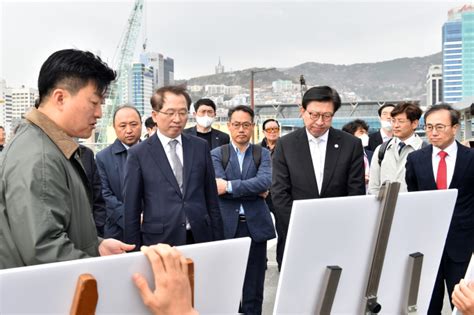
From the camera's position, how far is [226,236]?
3.84 metres

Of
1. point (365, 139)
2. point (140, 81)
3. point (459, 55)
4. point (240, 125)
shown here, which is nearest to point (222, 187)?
point (240, 125)

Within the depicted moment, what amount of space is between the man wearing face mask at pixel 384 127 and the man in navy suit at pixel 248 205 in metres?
2.84

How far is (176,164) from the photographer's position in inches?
126

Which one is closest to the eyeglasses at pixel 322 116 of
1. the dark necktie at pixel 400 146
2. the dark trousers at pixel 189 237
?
the dark trousers at pixel 189 237

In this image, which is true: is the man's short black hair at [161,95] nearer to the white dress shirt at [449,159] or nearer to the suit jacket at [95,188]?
the suit jacket at [95,188]

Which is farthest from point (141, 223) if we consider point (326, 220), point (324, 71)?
point (324, 71)

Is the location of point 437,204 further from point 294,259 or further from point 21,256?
point 21,256

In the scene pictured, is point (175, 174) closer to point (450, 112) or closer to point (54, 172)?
point (54, 172)

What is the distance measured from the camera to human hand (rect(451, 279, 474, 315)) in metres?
1.72

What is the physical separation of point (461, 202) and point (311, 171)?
3.41ft

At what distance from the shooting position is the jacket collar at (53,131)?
5.68 feet

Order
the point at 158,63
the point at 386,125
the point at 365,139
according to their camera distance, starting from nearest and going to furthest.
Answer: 1. the point at 386,125
2. the point at 365,139
3. the point at 158,63

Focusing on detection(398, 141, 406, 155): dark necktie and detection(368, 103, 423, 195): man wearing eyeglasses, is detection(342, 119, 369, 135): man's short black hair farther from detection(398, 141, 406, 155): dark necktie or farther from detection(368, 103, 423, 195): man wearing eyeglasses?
detection(398, 141, 406, 155): dark necktie

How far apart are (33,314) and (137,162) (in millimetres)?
2014
